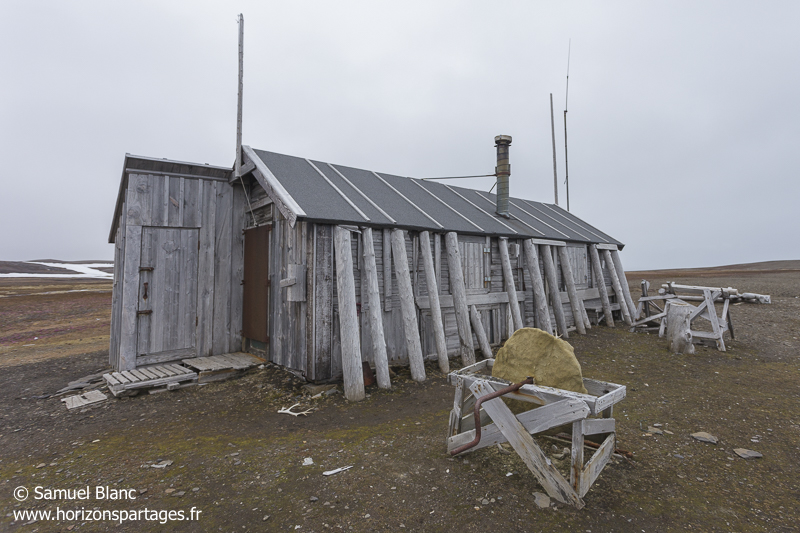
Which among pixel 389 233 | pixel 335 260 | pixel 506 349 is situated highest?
pixel 389 233

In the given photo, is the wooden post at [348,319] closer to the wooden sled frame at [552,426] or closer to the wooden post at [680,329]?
the wooden sled frame at [552,426]

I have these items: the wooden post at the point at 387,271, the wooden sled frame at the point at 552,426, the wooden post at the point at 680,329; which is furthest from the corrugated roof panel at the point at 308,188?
the wooden post at the point at 680,329

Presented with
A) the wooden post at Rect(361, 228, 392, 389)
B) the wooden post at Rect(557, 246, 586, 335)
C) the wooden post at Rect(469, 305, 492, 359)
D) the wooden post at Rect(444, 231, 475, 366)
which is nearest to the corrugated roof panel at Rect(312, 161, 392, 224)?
the wooden post at Rect(361, 228, 392, 389)

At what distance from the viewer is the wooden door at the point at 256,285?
8000 mm

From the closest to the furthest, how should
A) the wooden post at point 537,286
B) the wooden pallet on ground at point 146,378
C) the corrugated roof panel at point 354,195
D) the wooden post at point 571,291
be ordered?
the wooden pallet on ground at point 146,378
the corrugated roof panel at point 354,195
the wooden post at point 537,286
the wooden post at point 571,291

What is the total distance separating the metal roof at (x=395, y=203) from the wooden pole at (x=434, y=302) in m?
0.43

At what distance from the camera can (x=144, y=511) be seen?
331 centimetres

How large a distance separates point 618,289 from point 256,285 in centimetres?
1198

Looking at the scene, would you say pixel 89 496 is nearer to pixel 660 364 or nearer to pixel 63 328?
pixel 660 364

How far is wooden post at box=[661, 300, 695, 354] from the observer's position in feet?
30.2

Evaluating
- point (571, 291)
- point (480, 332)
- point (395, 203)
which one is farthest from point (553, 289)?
point (395, 203)

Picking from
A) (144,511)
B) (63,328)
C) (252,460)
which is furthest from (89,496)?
(63,328)

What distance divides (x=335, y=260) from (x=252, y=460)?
3.60m

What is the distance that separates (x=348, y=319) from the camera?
6457 millimetres
